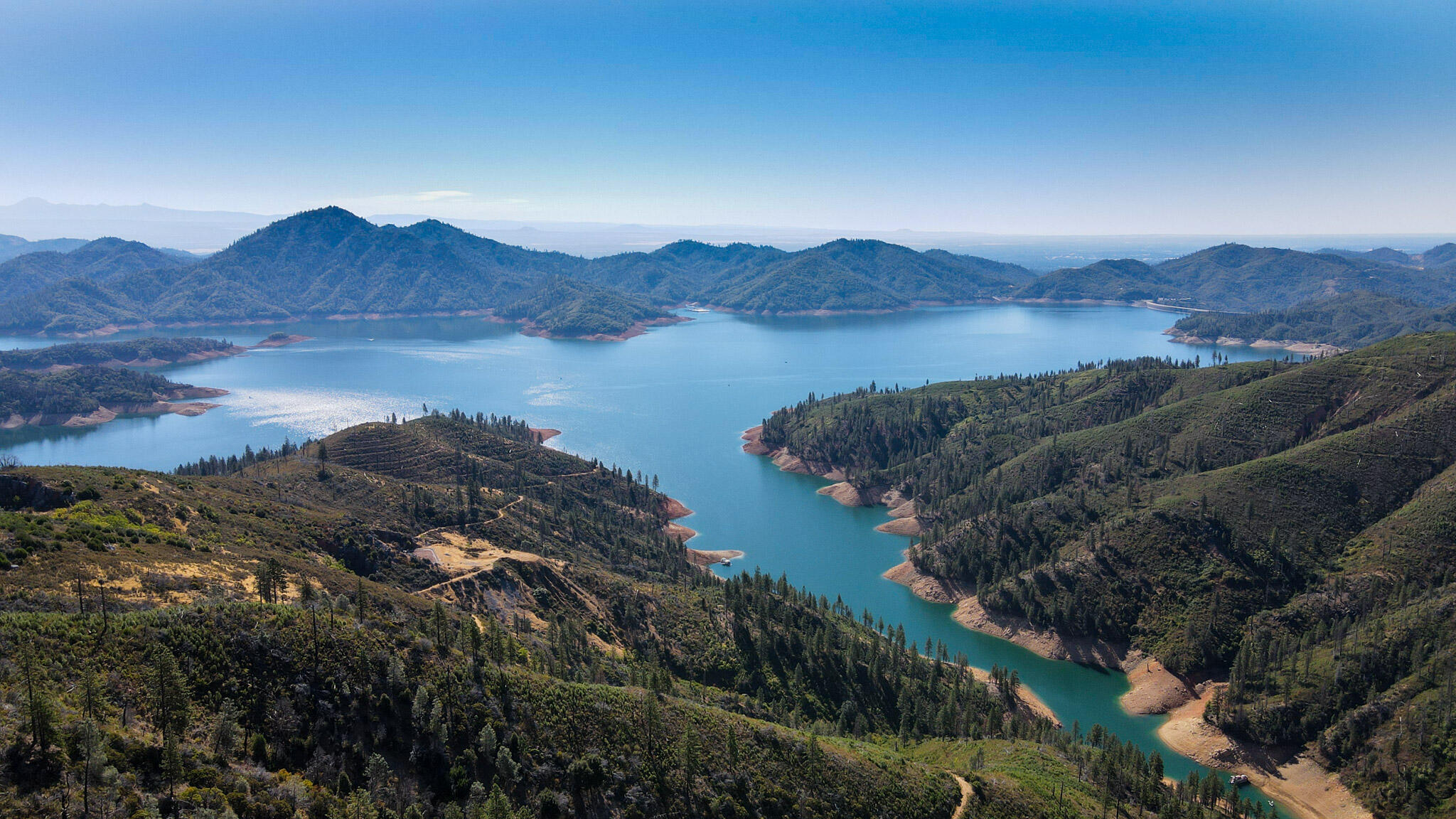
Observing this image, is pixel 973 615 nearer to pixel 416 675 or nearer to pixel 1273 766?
pixel 1273 766

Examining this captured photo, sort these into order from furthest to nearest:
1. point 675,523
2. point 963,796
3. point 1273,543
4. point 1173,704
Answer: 1. point 675,523
2. point 1273,543
3. point 1173,704
4. point 963,796

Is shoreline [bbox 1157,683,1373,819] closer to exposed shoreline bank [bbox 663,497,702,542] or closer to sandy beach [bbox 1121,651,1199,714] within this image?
sandy beach [bbox 1121,651,1199,714]

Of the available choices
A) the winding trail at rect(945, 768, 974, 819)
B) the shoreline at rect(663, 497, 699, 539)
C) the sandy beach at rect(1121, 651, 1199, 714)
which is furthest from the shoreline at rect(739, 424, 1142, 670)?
the winding trail at rect(945, 768, 974, 819)

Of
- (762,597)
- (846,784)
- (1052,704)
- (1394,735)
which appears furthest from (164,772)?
(1394,735)

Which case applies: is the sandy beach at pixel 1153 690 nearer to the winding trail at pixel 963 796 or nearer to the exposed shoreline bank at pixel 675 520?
the winding trail at pixel 963 796

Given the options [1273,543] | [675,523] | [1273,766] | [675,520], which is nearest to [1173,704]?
[1273,766]

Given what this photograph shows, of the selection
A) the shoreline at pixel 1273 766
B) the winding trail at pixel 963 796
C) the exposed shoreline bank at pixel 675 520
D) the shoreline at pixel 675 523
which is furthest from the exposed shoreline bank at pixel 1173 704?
the exposed shoreline bank at pixel 675 520
